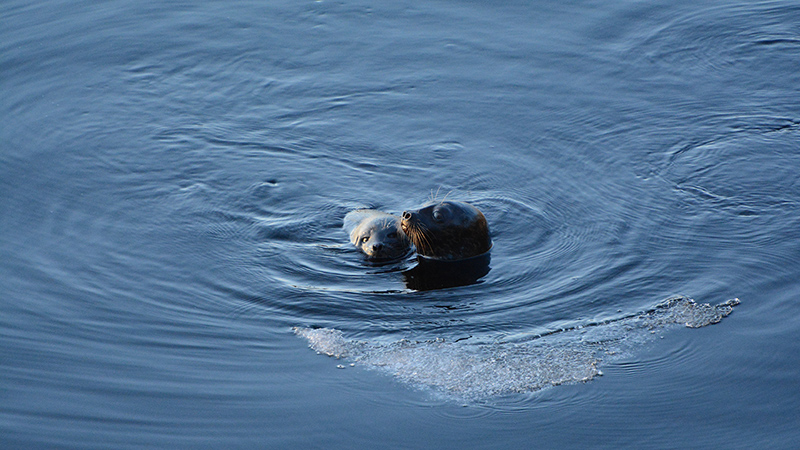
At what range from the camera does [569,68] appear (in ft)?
37.8

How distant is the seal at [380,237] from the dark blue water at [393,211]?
0.20m

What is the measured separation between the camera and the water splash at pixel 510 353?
6.24m

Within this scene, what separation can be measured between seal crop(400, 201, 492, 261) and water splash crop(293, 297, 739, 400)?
1.72m

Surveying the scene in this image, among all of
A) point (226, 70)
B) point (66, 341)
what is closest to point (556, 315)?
point (66, 341)

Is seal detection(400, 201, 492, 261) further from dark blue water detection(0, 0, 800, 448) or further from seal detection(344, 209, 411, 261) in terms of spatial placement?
dark blue water detection(0, 0, 800, 448)

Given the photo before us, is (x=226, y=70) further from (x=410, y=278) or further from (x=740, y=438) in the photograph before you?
(x=740, y=438)

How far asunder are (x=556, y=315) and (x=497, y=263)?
1193 mm

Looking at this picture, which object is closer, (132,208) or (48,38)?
(132,208)

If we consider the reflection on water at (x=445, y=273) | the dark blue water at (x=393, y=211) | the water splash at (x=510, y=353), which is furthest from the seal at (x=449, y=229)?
the water splash at (x=510, y=353)

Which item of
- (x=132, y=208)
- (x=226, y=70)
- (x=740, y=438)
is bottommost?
(x=740, y=438)

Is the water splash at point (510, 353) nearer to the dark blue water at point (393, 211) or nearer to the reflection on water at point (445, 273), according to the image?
the dark blue water at point (393, 211)

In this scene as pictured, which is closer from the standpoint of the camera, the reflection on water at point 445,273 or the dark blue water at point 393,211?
the dark blue water at point 393,211

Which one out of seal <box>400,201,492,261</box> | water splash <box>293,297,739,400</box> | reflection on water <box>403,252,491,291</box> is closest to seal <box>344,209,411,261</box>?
seal <box>400,201,492,261</box>

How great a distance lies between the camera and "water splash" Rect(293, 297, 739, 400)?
6.24 m
